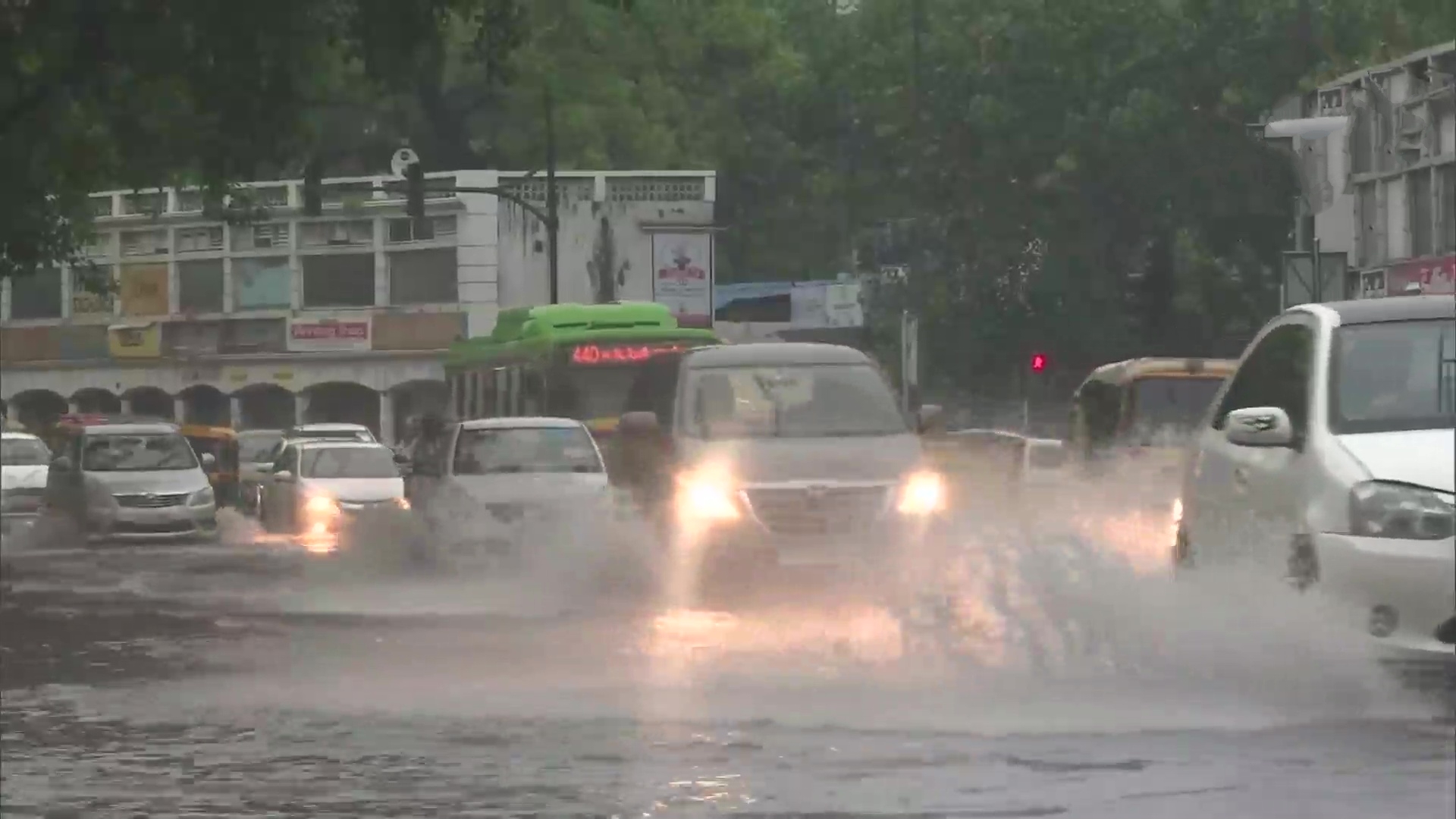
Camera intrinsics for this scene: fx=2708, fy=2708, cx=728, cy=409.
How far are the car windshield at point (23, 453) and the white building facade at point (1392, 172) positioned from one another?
1948 cm

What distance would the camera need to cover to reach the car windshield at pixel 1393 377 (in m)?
11.3

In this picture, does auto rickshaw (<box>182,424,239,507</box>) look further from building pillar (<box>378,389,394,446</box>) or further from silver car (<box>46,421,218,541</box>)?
building pillar (<box>378,389,394,446</box>)

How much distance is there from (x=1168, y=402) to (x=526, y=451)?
308 inches

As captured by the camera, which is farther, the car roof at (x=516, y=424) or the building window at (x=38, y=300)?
the building window at (x=38, y=300)

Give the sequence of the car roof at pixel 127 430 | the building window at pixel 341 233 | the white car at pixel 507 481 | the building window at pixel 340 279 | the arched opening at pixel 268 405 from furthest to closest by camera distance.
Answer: the arched opening at pixel 268 405, the building window at pixel 340 279, the building window at pixel 341 233, the car roof at pixel 127 430, the white car at pixel 507 481

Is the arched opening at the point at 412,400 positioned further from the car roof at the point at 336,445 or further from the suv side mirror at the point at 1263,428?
the suv side mirror at the point at 1263,428

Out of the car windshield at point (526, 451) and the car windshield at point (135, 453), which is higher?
the car windshield at point (526, 451)

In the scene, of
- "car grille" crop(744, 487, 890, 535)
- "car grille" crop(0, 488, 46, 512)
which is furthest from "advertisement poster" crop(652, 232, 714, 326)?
"car grille" crop(744, 487, 890, 535)

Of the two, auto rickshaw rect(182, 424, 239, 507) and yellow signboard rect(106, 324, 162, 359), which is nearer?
auto rickshaw rect(182, 424, 239, 507)

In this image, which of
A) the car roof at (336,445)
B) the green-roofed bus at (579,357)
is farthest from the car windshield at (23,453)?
the green-roofed bus at (579,357)

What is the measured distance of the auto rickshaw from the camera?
5044cm

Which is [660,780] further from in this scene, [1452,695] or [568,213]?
[568,213]

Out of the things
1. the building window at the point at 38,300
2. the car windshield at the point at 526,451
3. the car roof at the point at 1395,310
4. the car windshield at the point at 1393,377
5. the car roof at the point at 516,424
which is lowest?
the car windshield at the point at 526,451

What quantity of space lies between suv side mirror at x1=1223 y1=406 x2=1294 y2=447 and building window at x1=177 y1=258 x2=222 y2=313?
63.4 m
